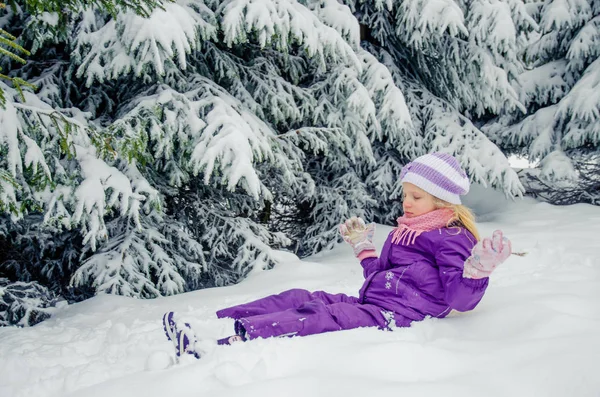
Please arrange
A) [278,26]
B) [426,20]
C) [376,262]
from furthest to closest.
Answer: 1. [426,20]
2. [278,26]
3. [376,262]

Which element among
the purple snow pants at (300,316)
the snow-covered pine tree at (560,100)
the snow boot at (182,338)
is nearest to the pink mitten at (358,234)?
the purple snow pants at (300,316)

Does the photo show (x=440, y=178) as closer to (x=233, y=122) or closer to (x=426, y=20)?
(x=233, y=122)

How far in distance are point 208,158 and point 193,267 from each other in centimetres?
165

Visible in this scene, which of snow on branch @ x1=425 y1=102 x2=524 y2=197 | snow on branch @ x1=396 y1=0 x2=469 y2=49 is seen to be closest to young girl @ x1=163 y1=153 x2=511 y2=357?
snow on branch @ x1=396 y1=0 x2=469 y2=49

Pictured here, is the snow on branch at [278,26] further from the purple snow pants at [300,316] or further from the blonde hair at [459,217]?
the purple snow pants at [300,316]

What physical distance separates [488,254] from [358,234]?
48.1 inches

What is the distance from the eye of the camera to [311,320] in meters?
2.54

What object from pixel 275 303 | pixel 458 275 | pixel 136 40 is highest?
pixel 136 40

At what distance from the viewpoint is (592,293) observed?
3162 millimetres

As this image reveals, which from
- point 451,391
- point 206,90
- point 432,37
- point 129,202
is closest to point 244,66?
point 206,90

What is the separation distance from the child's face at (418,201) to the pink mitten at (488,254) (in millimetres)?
583

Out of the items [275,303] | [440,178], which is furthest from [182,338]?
[440,178]

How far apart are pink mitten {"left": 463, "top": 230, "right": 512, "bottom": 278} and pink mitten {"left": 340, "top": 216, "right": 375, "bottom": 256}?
1.04m

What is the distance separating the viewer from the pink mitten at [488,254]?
2289 mm
